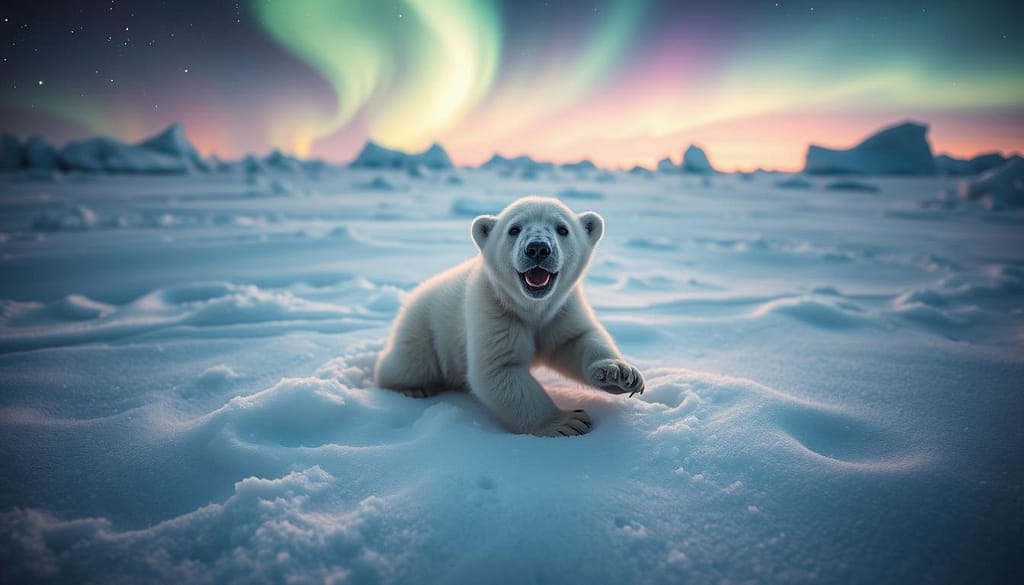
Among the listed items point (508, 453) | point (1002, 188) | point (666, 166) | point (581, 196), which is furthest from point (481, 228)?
point (666, 166)

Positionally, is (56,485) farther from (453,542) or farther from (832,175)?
(832,175)

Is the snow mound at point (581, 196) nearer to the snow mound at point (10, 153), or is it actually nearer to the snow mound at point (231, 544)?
the snow mound at point (231, 544)

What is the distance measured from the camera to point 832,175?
132ft

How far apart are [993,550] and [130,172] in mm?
40347

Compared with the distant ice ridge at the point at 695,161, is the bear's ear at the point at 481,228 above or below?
below

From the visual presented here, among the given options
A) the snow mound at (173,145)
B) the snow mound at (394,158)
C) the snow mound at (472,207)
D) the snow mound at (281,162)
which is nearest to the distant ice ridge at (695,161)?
the snow mound at (394,158)

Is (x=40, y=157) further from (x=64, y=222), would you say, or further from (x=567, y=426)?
(x=567, y=426)

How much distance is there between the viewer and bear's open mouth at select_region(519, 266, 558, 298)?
1.70m

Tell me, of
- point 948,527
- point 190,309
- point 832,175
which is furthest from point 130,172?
point 832,175

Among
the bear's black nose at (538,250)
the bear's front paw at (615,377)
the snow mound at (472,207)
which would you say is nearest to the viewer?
the bear's front paw at (615,377)

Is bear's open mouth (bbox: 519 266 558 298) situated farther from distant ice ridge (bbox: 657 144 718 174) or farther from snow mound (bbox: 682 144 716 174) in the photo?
snow mound (bbox: 682 144 716 174)

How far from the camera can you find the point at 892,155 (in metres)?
40.9

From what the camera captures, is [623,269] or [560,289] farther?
[623,269]

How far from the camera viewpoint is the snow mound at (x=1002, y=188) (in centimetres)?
1268
